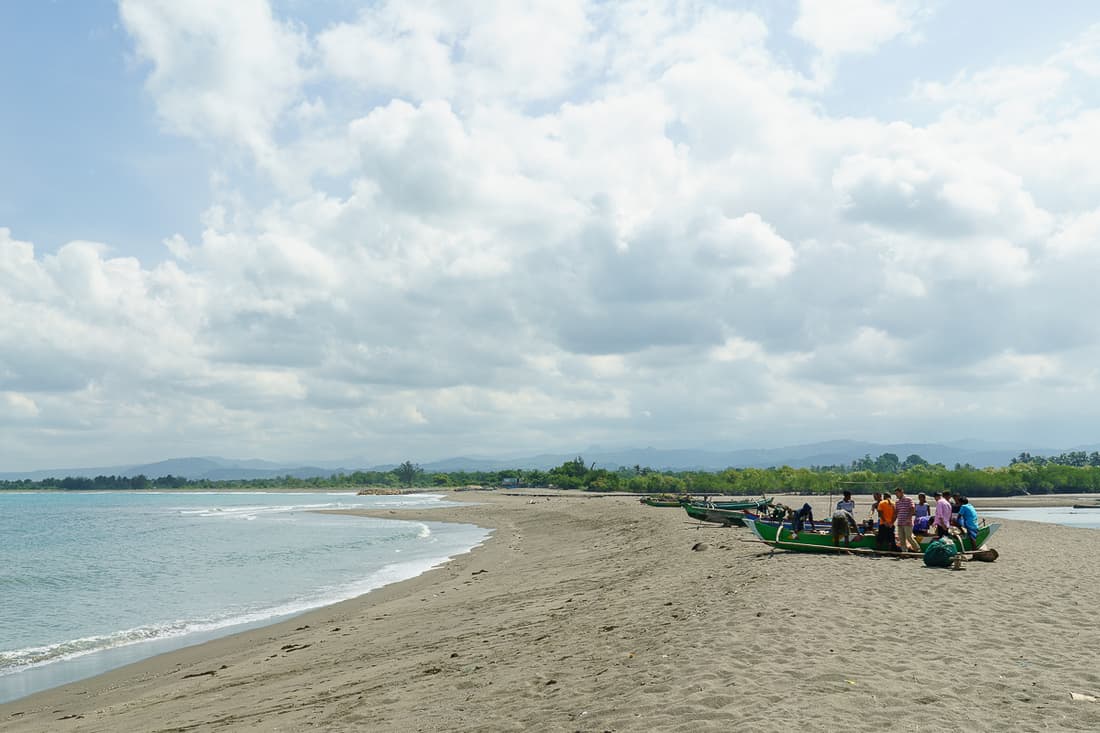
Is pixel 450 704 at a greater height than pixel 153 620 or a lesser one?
greater

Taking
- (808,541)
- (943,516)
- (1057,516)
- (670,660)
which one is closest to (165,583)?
(808,541)

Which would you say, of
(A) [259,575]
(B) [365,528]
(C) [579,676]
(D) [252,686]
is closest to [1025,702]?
(C) [579,676]

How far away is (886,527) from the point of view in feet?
69.9

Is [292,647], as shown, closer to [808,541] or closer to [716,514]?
[808,541]

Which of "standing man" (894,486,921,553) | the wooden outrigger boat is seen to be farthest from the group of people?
the wooden outrigger boat

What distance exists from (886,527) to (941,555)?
8.65 ft

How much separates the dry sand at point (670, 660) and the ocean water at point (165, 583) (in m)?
2.63

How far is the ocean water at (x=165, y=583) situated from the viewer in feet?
61.8

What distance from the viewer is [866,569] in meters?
17.9

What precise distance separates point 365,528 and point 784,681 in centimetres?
5563

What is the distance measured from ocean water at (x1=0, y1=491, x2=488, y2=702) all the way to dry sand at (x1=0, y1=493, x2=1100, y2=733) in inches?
103

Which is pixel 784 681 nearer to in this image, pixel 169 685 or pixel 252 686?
pixel 252 686

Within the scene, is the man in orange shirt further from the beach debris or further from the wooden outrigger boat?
the beach debris

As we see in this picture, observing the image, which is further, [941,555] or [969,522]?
[969,522]
